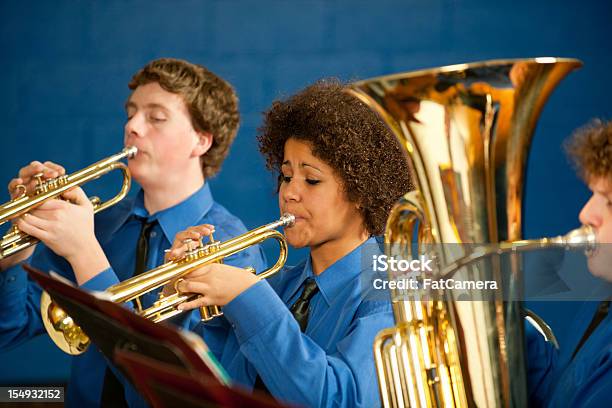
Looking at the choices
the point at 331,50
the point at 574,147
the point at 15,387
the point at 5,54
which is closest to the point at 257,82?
the point at 331,50

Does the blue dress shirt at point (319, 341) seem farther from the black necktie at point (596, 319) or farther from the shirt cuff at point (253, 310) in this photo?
the black necktie at point (596, 319)

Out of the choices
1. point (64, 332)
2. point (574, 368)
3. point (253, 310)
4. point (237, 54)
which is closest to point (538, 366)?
point (574, 368)

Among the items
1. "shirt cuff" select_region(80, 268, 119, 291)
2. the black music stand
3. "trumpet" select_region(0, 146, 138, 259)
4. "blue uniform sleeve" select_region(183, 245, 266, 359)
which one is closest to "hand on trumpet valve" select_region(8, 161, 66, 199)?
"trumpet" select_region(0, 146, 138, 259)

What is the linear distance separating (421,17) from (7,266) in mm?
1255

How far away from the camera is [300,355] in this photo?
1.23 metres

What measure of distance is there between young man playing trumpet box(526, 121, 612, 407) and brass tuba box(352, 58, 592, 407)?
0.11 metres

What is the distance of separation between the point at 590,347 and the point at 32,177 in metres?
1.22

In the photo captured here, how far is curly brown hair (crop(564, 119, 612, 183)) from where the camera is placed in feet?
3.76

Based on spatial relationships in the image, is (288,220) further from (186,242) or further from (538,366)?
(538,366)

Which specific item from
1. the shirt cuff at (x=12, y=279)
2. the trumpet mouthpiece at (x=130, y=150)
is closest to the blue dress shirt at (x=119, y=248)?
the shirt cuff at (x=12, y=279)

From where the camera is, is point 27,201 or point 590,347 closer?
point 590,347

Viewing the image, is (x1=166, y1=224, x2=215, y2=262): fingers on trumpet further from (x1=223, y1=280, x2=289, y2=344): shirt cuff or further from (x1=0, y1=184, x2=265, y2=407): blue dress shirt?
(x1=0, y1=184, x2=265, y2=407): blue dress shirt

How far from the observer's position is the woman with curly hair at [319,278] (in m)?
1.25

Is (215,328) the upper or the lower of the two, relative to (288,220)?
lower
